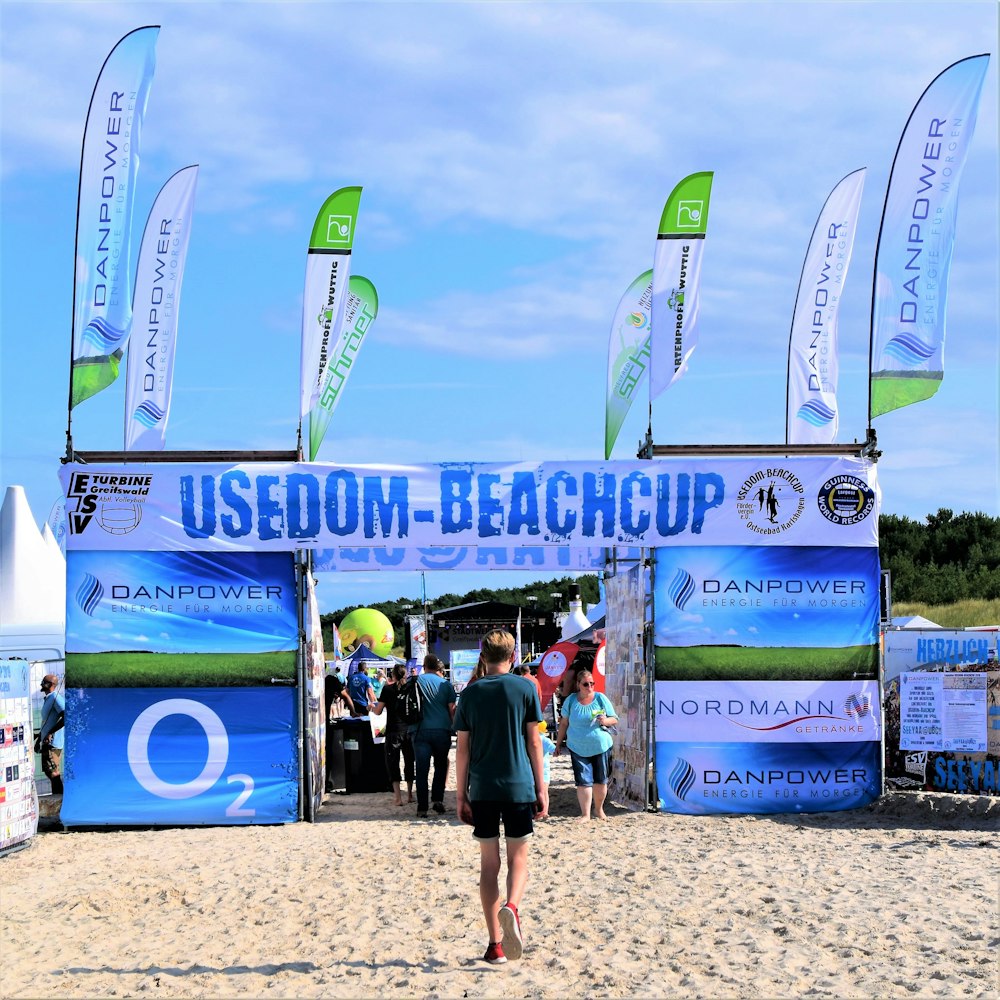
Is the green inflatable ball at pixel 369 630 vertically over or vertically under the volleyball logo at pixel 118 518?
under

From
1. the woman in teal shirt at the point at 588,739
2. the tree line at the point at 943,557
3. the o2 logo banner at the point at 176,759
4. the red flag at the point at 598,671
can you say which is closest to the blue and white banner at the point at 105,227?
the o2 logo banner at the point at 176,759

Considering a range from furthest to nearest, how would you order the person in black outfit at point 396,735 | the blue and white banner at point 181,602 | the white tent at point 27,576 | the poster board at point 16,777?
the white tent at point 27,576 < the person in black outfit at point 396,735 < the blue and white banner at point 181,602 < the poster board at point 16,777

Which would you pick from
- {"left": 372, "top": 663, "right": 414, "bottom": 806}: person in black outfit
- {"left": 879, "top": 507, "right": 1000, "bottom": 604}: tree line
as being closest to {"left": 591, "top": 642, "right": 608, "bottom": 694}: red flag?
{"left": 372, "top": 663, "right": 414, "bottom": 806}: person in black outfit

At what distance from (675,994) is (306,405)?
26.2ft

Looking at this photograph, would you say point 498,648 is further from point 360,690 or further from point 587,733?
point 360,690

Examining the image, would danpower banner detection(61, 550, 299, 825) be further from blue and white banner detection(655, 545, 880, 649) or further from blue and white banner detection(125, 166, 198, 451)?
blue and white banner detection(655, 545, 880, 649)

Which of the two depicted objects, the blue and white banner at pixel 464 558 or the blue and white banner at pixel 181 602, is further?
the blue and white banner at pixel 464 558

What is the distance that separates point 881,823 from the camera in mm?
11000

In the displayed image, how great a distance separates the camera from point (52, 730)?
12711 mm

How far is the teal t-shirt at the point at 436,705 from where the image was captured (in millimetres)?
11820

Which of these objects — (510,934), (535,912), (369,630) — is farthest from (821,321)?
(369,630)

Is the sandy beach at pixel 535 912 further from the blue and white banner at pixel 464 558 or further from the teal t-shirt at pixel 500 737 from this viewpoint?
the blue and white banner at pixel 464 558

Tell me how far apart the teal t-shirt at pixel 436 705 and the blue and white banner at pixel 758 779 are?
6.62ft

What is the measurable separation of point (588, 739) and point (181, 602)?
394 cm
